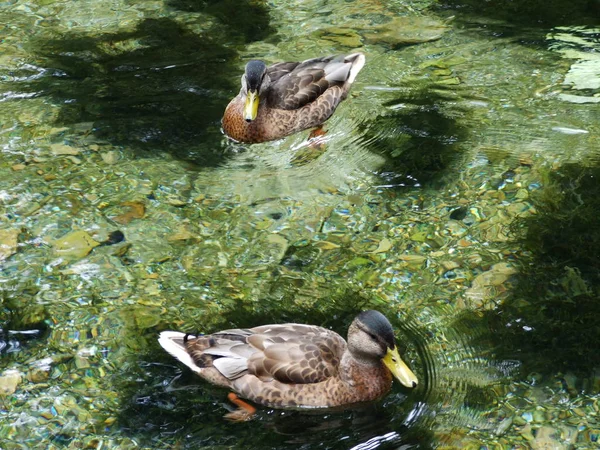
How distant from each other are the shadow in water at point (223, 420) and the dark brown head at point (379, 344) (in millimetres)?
170

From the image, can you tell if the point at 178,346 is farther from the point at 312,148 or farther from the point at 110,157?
the point at 312,148

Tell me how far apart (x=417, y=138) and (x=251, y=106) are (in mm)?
1601

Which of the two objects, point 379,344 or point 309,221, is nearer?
point 379,344

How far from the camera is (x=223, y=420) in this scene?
16.8ft

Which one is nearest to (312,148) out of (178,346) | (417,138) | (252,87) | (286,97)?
(286,97)

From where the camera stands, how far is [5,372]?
552 centimetres

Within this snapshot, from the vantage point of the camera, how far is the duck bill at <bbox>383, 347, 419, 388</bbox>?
5.16m

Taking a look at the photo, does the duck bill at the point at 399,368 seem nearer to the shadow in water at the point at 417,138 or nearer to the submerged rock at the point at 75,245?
the shadow in water at the point at 417,138

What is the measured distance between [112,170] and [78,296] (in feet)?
5.90

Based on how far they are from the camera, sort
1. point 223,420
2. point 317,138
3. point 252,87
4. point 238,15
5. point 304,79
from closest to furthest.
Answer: point 223,420 → point 252,87 → point 317,138 → point 304,79 → point 238,15

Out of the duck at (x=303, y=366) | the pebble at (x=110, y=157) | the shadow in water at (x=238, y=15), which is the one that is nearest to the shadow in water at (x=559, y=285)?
the duck at (x=303, y=366)

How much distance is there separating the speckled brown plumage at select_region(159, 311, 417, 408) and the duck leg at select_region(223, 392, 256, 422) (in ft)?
0.16

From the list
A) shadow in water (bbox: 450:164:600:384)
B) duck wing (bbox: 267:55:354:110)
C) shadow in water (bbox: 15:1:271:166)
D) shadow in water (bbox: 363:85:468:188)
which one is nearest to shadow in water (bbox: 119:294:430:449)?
shadow in water (bbox: 450:164:600:384)

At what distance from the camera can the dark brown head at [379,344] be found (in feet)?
17.0
